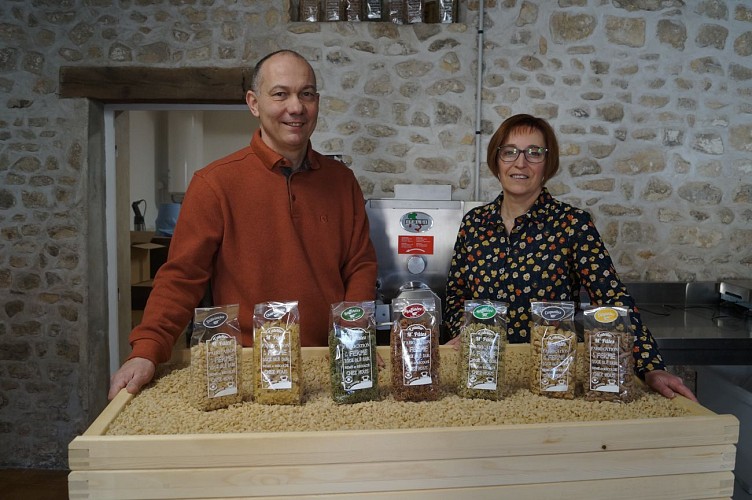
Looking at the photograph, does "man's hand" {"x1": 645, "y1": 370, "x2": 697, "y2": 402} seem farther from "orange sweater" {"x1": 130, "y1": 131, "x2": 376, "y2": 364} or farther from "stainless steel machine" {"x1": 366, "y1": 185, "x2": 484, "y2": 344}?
"stainless steel machine" {"x1": 366, "y1": 185, "x2": 484, "y2": 344}

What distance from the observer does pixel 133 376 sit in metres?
1.26

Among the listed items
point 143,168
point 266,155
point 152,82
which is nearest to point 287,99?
point 266,155

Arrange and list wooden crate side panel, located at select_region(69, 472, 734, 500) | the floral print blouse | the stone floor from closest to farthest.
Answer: wooden crate side panel, located at select_region(69, 472, 734, 500), the floral print blouse, the stone floor

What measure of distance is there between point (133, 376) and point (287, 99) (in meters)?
0.86

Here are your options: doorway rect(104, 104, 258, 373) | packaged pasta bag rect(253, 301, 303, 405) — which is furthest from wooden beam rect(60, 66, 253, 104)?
packaged pasta bag rect(253, 301, 303, 405)

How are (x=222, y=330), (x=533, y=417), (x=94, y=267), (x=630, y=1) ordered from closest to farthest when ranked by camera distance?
(x=533, y=417)
(x=222, y=330)
(x=630, y=1)
(x=94, y=267)

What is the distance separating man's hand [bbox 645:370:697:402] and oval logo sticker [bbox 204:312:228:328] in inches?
37.6

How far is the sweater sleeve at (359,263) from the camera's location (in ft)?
6.12

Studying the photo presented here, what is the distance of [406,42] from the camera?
344 centimetres

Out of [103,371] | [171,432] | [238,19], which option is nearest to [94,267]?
[103,371]

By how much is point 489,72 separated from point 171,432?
298 centimetres

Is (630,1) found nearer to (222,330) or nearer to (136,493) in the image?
(222,330)

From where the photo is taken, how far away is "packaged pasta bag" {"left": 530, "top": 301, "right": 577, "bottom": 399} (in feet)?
3.98

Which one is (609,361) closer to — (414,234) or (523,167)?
(523,167)
